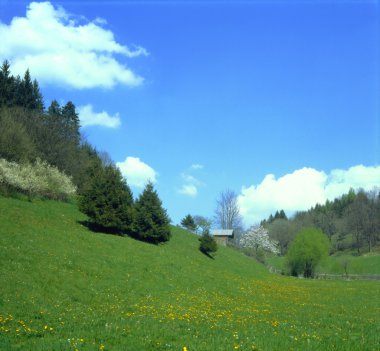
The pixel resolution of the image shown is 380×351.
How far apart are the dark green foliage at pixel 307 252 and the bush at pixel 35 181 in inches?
2245

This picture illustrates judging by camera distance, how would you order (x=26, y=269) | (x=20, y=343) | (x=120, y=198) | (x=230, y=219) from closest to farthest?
(x=20, y=343) → (x=26, y=269) → (x=120, y=198) → (x=230, y=219)

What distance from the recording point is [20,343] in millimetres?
10062

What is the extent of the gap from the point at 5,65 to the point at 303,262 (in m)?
69.6

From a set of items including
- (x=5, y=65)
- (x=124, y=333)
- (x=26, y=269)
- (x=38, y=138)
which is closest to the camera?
(x=124, y=333)

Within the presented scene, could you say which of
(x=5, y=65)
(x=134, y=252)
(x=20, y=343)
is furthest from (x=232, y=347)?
(x=5, y=65)

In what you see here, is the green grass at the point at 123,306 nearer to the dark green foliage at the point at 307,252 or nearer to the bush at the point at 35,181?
the bush at the point at 35,181

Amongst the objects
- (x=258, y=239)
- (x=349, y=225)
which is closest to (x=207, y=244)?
(x=258, y=239)

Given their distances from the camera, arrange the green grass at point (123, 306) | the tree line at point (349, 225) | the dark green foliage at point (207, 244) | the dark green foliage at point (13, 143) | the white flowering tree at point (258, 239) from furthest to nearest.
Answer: the tree line at point (349, 225) → the white flowering tree at point (258, 239) → the dark green foliage at point (207, 244) → the dark green foliage at point (13, 143) → the green grass at point (123, 306)

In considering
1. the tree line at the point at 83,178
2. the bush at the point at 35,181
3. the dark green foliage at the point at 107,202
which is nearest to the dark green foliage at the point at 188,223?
the tree line at the point at 83,178

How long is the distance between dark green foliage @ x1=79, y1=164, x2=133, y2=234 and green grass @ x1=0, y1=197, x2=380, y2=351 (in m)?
2.54

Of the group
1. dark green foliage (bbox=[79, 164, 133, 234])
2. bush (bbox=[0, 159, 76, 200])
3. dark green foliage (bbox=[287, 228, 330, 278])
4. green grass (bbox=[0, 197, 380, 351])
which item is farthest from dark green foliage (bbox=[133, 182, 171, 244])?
dark green foliage (bbox=[287, 228, 330, 278])

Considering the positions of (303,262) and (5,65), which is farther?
(303,262)

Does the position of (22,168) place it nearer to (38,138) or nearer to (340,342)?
(38,138)

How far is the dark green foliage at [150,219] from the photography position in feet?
143
